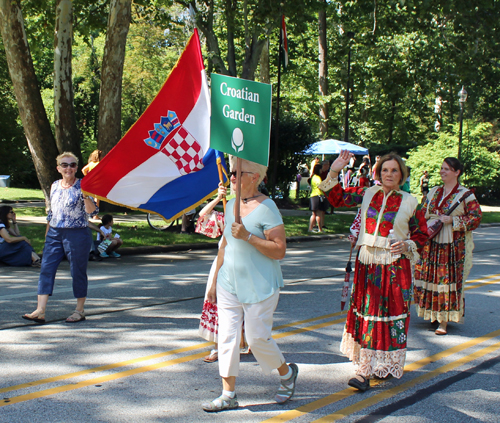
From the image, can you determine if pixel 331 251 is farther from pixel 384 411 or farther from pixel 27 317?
pixel 384 411

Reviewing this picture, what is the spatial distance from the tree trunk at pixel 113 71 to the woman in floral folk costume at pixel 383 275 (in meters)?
10.9

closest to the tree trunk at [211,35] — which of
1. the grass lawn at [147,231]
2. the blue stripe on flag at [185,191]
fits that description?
the grass lawn at [147,231]

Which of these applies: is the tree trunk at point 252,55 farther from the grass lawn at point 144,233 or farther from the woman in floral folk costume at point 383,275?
the woman in floral folk costume at point 383,275

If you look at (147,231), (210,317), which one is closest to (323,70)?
(147,231)

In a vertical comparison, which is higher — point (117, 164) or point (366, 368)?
point (117, 164)

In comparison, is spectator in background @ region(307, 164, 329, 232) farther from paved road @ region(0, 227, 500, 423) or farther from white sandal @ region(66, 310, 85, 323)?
white sandal @ region(66, 310, 85, 323)

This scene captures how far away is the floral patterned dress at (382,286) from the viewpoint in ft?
15.5

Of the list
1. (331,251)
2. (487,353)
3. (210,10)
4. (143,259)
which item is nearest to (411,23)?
(210,10)

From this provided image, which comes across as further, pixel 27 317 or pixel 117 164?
pixel 27 317

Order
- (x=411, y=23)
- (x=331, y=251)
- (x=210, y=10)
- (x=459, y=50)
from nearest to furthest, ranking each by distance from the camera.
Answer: (x=331, y=251), (x=210, y=10), (x=411, y=23), (x=459, y=50)

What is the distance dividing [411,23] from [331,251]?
12.2m

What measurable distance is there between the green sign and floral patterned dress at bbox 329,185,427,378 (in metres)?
1.30

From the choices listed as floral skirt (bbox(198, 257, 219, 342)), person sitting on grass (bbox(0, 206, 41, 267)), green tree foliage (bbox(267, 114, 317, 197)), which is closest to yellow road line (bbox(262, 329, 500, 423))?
floral skirt (bbox(198, 257, 219, 342))

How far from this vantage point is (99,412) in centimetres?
409
